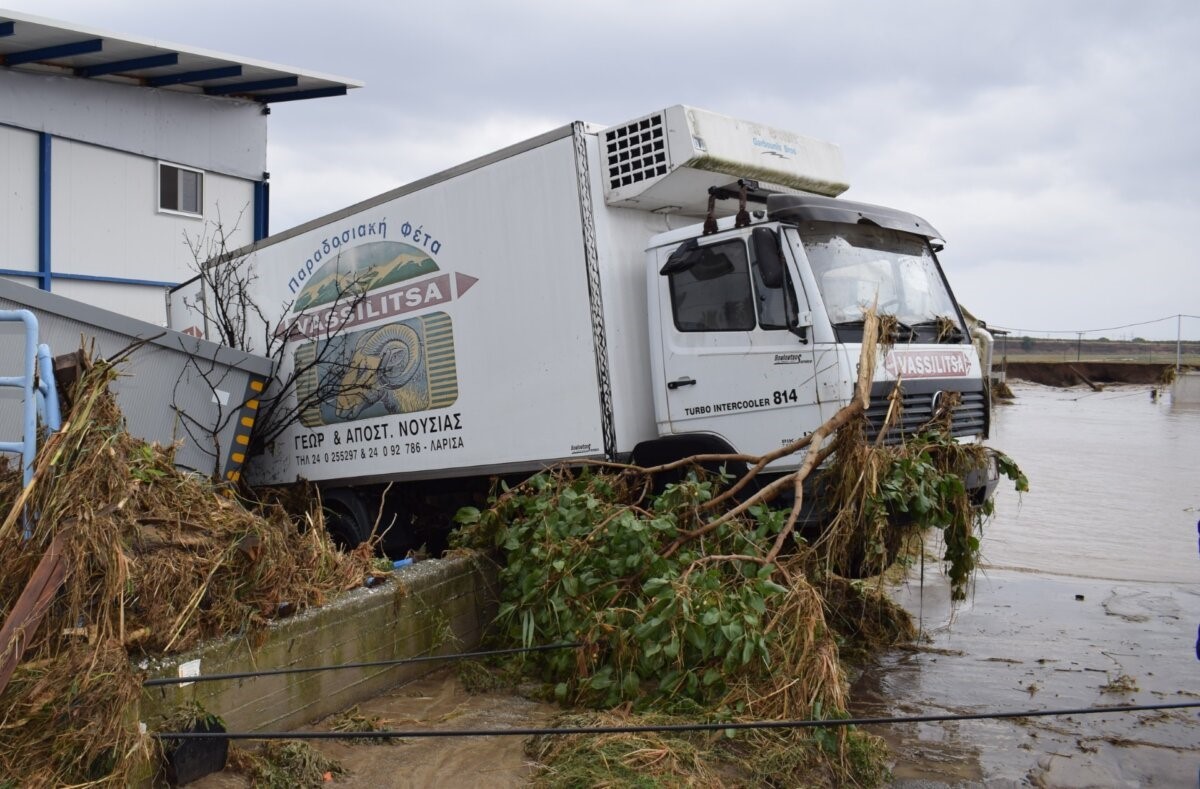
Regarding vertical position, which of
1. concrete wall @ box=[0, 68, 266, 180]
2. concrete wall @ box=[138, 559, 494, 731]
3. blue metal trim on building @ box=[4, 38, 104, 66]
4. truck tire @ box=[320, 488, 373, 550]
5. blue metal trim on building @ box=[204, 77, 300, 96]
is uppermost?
blue metal trim on building @ box=[204, 77, 300, 96]

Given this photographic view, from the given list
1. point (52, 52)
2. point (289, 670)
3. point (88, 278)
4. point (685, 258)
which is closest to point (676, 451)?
point (685, 258)

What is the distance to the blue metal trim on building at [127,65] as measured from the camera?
15.4 meters

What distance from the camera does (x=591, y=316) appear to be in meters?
7.26

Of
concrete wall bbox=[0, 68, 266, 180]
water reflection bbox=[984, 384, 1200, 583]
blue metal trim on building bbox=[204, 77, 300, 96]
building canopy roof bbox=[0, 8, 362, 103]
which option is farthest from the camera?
blue metal trim on building bbox=[204, 77, 300, 96]

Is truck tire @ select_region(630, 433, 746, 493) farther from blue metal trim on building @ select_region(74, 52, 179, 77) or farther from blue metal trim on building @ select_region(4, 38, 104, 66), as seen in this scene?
blue metal trim on building @ select_region(74, 52, 179, 77)

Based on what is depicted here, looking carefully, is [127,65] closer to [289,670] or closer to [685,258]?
[685,258]

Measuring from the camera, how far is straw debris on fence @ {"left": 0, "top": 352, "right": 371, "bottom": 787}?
12.8 ft

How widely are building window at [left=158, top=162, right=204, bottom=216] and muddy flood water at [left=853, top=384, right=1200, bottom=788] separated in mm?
12933

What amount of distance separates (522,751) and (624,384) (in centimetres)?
299

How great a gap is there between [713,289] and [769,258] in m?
0.50

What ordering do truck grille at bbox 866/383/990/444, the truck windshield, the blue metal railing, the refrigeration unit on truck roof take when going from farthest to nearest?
the refrigeration unit on truck roof, the truck windshield, truck grille at bbox 866/383/990/444, the blue metal railing

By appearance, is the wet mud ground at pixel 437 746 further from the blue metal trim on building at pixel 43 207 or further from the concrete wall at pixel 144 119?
the concrete wall at pixel 144 119

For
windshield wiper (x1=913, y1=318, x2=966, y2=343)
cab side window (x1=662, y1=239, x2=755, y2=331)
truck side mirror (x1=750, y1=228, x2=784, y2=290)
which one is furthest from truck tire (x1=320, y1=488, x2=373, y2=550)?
windshield wiper (x1=913, y1=318, x2=966, y2=343)

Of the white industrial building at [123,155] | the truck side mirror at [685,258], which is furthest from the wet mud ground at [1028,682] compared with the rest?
the white industrial building at [123,155]
